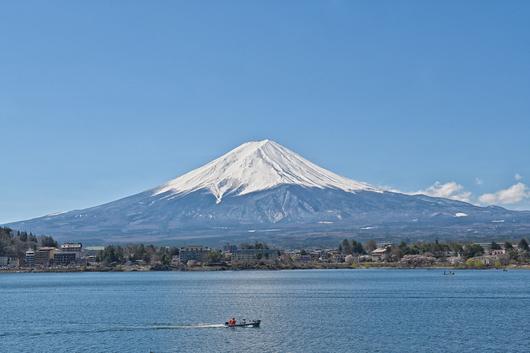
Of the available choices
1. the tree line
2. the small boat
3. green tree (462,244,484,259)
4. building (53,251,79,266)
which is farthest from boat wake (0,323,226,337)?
building (53,251,79,266)

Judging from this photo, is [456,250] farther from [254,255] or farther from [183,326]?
[183,326]

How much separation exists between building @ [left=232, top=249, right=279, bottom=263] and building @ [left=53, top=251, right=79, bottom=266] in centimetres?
2387

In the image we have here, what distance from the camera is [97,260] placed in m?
139

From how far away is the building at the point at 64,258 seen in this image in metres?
137

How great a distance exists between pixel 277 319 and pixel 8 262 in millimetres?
99135

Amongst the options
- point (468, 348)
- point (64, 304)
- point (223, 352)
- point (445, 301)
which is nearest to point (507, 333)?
point (468, 348)

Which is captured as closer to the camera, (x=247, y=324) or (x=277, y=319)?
(x=247, y=324)

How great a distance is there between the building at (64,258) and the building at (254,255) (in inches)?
940

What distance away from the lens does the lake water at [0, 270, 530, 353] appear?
37125mm

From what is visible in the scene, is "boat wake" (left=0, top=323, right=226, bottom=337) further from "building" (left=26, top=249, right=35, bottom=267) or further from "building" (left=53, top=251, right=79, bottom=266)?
"building" (left=53, top=251, right=79, bottom=266)

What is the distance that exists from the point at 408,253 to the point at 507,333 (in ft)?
312

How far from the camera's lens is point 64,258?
13838 centimetres

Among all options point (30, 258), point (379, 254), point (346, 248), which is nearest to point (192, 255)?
point (30, 258)

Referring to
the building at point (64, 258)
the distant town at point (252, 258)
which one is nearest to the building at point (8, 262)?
the distant town at point (252, 258)
